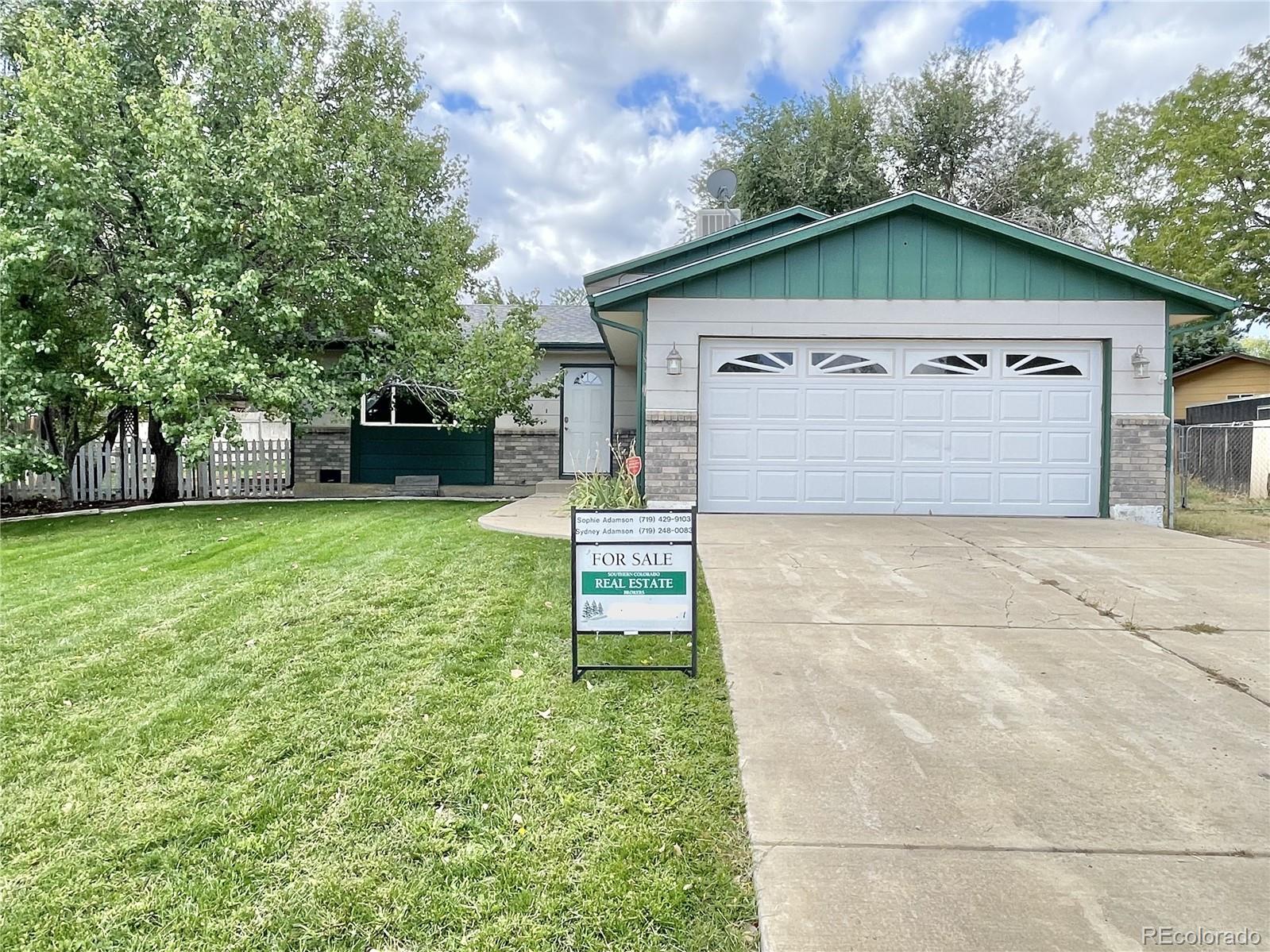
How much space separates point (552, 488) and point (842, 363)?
5.86 m

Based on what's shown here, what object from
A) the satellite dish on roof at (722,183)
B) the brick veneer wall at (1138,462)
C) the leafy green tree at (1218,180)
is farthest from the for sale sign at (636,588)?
the leafy green tree at (1218,180)

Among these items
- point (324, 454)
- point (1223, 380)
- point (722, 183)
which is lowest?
point (324, 454)

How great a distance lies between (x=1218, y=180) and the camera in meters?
19.4

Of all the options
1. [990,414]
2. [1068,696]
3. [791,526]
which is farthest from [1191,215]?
[1068,696]

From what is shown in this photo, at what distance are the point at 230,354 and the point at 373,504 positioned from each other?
296 centimetres

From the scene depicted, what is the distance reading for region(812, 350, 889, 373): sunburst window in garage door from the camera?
8.84m

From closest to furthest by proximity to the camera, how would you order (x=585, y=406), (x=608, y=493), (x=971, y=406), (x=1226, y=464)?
(x=608, y=493)
(x=971, y=406)
(x=585, y=406)
(x=1226, y=464)

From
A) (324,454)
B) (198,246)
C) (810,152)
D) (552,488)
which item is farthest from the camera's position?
(810,152)

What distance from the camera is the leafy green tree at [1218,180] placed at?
1909 centimetres

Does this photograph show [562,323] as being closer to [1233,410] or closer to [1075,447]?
[1075,447]

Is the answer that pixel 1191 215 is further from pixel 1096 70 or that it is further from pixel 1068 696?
pixel 1068 696

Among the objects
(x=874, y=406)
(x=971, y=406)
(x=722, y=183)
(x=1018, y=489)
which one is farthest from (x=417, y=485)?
(x=1018, y=489)

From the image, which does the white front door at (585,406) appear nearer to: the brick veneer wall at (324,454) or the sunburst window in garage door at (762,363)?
the brick veneer wall at (324,454)

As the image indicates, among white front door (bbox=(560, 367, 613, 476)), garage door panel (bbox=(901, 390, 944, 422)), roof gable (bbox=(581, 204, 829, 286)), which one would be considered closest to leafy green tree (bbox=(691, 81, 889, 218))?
roof gable (bbox=(581, 204, 829, 286))
